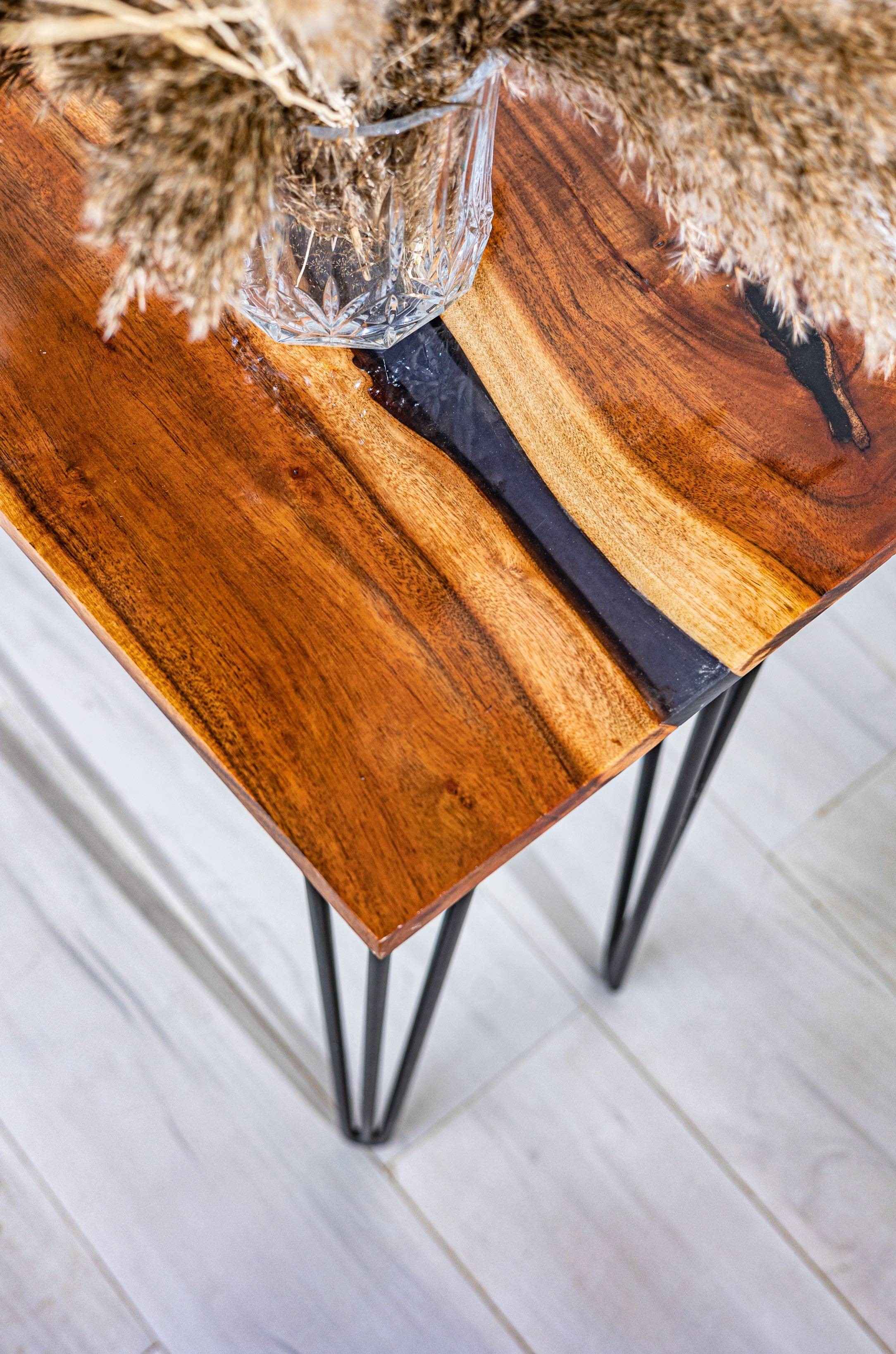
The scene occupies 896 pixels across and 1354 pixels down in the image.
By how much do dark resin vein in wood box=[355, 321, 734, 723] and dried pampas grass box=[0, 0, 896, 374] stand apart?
0.15 metres

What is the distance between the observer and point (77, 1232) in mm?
985

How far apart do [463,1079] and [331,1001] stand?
33 centimetres

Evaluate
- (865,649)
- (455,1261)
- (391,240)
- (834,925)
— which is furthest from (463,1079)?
(391,240)

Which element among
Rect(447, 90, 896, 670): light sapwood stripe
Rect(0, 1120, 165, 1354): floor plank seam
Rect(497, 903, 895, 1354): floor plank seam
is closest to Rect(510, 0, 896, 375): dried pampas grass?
Rect(447, 90, 896, 670): light sapwood stripe

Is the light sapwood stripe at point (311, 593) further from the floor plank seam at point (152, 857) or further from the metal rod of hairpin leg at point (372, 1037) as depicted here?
the floor plank seam at point (152, 857)

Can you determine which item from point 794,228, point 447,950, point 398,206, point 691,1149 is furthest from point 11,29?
point 691,1149

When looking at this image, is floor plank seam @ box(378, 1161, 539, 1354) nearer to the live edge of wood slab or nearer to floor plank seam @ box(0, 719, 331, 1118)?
floor plank seam @ box(0, 719, 331, 1118)

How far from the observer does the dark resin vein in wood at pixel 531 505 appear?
547 mm

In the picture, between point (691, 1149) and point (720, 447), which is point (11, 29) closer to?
point (720, 447)

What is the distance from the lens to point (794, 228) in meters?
0.46

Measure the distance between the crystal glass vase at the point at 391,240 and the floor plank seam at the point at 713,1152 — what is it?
2.25 feet

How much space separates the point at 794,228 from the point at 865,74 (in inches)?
2.4

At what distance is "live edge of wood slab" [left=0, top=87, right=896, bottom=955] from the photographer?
1.72 ft

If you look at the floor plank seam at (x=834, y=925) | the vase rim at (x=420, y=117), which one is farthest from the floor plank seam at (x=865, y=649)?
the vase rim at (x=420, y=117)
